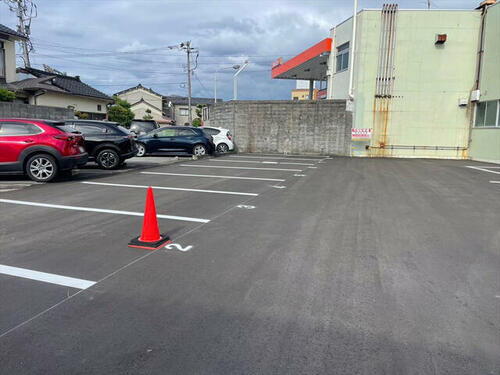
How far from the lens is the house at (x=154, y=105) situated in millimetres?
59969

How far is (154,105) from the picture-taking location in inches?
2472

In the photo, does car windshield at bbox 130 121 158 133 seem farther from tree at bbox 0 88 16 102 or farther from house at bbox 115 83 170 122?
house at bbox 115 83 170 122

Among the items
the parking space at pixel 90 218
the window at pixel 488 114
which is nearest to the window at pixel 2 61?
the parking space at pixel 90 218

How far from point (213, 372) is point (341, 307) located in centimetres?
133

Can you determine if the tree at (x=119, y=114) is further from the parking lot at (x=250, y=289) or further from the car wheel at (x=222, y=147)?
the parking lot at (x=250, y=289)

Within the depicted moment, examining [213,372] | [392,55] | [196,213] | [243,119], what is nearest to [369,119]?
[392,55]

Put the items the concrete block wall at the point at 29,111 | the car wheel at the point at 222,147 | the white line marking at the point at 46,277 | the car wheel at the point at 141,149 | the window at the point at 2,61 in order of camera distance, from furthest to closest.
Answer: the window at the point at 2,61 → the car wheel at the point at 222,147 → the car wheel at the point at 141,149 → the concrete block wall at the point at 29,111 → the white line marking at the point at 46,277

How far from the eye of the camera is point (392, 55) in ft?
62.3

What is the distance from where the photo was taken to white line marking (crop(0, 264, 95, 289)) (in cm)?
357

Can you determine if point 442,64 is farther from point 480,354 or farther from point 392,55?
point 480,354

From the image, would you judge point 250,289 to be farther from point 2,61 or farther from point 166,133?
point 2,61

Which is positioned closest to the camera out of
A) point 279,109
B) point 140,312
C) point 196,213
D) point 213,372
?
point 213,372

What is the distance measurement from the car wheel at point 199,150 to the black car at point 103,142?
16.6 feet

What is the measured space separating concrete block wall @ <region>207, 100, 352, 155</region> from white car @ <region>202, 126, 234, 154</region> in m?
2.85
